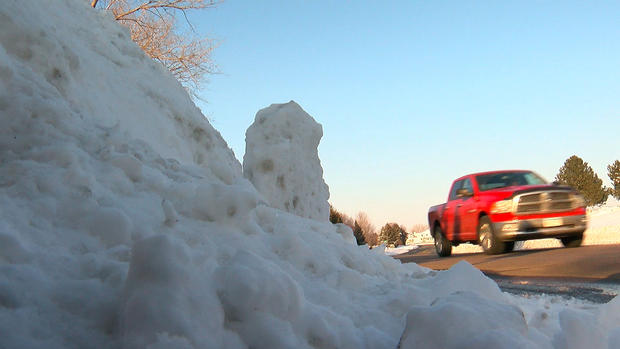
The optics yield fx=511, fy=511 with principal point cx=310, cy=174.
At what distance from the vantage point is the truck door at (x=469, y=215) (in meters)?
10.5

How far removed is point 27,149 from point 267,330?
1850mm

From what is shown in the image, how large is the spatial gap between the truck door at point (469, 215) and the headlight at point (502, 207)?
0.68 metres

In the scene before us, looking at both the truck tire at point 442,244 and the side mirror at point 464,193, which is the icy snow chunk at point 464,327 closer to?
the side mirror at point 464,193

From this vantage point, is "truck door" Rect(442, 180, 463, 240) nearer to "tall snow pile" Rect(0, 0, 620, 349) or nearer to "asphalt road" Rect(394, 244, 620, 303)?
"asphalt road" Rect(394, 244, 620, 303)

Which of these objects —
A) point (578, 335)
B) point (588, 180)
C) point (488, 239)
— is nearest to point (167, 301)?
point (578, 335)

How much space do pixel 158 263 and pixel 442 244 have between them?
11.7 m

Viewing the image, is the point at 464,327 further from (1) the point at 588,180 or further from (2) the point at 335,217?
(1) the point at 588,180

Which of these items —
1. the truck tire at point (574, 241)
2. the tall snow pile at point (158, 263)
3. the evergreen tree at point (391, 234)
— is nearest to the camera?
the tall snow pile at point (158, 263)

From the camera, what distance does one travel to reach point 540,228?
30.9 ft

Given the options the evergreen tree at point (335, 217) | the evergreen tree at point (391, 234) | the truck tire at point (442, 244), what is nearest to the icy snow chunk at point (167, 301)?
the truck tire at point (442, 244)

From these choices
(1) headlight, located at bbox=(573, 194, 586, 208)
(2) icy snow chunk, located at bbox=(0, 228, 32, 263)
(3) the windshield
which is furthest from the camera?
(3) the windshield

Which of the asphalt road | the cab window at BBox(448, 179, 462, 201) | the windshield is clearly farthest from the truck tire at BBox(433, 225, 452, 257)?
the asphalt road

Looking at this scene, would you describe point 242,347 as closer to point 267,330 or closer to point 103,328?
point 267,330

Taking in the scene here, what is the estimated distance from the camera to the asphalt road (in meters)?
5.53
